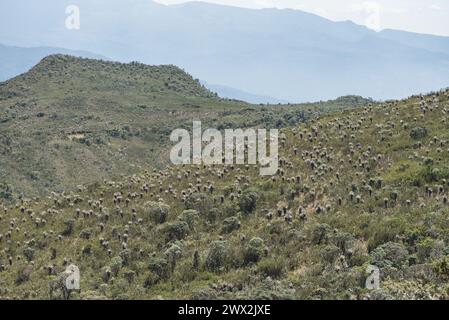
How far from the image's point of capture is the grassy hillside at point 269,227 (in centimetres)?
1853

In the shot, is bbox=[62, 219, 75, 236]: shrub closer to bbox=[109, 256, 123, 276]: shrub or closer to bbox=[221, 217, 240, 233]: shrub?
bbox=[109, 256, 123, 276]: shrub

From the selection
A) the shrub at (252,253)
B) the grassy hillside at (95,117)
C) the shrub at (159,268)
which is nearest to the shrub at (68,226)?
the shrub at (159,268)

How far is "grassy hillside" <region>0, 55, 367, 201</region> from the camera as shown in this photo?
87062mm

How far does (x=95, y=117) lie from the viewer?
123 m

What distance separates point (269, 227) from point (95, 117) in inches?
4150

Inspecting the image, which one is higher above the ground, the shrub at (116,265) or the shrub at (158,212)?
the shrub at (158,212)

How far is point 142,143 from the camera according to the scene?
365 feet

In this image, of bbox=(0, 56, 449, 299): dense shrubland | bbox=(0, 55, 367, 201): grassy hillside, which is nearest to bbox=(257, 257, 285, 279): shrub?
bbox=(0, 56, 449, 299): dense shrubland

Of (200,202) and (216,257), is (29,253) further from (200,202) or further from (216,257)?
(216,257)

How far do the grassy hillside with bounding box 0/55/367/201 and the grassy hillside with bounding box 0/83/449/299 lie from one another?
4215cm

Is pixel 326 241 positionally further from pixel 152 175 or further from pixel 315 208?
pixel 152 175

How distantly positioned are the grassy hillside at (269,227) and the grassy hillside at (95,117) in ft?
138

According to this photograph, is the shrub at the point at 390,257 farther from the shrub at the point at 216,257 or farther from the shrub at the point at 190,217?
the shrub at the point at 190,217
